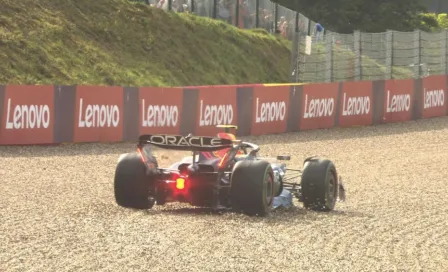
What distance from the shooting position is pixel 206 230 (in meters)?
10.3

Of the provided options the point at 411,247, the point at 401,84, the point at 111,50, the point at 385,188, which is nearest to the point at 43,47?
the point at 111,50

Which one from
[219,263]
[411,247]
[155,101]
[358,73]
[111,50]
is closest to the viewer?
[219,263]

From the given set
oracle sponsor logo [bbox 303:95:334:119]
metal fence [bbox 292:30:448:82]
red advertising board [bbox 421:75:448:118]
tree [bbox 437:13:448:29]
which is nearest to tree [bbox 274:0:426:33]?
tree [bbox 437:13:448:29]

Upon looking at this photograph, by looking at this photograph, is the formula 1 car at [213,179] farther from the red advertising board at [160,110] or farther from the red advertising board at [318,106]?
the red advertising board at [318,106]

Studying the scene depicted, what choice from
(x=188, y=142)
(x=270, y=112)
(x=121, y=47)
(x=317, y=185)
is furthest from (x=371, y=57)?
(x=188, y=142)

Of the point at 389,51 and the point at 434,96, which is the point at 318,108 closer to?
the point at 434,96

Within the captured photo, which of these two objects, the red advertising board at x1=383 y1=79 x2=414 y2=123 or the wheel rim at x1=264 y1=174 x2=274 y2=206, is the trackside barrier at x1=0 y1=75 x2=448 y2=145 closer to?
the red advertising board at x1=383 y1=79 x2=414 y2=123

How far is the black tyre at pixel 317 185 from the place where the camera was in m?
12.0

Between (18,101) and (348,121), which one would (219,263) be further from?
(348,121)

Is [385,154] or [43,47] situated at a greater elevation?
[43,47]

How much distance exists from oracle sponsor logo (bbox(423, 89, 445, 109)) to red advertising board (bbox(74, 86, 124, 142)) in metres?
12.6

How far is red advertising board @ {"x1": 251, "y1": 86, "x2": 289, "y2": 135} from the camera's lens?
82.1ft

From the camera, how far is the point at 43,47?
95.5ft

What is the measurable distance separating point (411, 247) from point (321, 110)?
17441 mm
